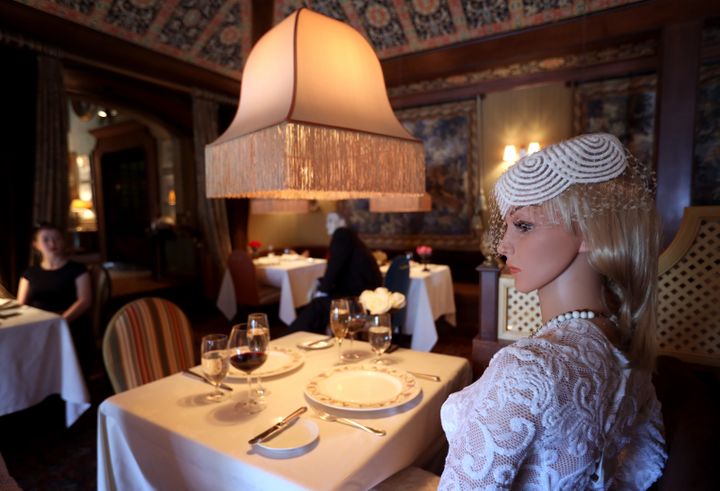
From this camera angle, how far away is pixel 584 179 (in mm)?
775

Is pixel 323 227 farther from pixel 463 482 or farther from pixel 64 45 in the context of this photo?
pixel 463 482

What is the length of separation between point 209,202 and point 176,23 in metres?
2.25

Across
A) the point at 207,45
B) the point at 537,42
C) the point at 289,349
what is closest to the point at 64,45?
the point at 207,45

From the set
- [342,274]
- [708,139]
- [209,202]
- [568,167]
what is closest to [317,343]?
[568,167]

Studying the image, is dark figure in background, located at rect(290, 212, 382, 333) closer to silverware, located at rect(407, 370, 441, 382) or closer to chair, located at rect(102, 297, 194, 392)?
chair, located at rect(102, 297, 194, 392)

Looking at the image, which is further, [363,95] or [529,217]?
[363,95]

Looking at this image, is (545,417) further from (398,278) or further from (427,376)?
(398,278)

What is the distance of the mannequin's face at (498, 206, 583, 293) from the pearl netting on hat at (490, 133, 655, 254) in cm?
3

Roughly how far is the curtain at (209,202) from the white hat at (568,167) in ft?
17.5

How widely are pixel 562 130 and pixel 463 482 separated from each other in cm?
546

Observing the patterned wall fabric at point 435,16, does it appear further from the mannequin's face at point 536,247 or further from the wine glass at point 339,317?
the mannequin's face at point 536,247

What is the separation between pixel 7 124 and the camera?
3.79m

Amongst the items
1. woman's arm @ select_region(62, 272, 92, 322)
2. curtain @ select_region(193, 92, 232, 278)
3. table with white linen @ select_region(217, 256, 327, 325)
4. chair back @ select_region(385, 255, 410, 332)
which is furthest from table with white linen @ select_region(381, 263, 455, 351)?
curtain @ select_region(193, 92, 232, 278)

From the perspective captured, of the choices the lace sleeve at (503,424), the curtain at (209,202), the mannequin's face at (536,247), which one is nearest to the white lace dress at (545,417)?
the lace sleeve at (503,424)
